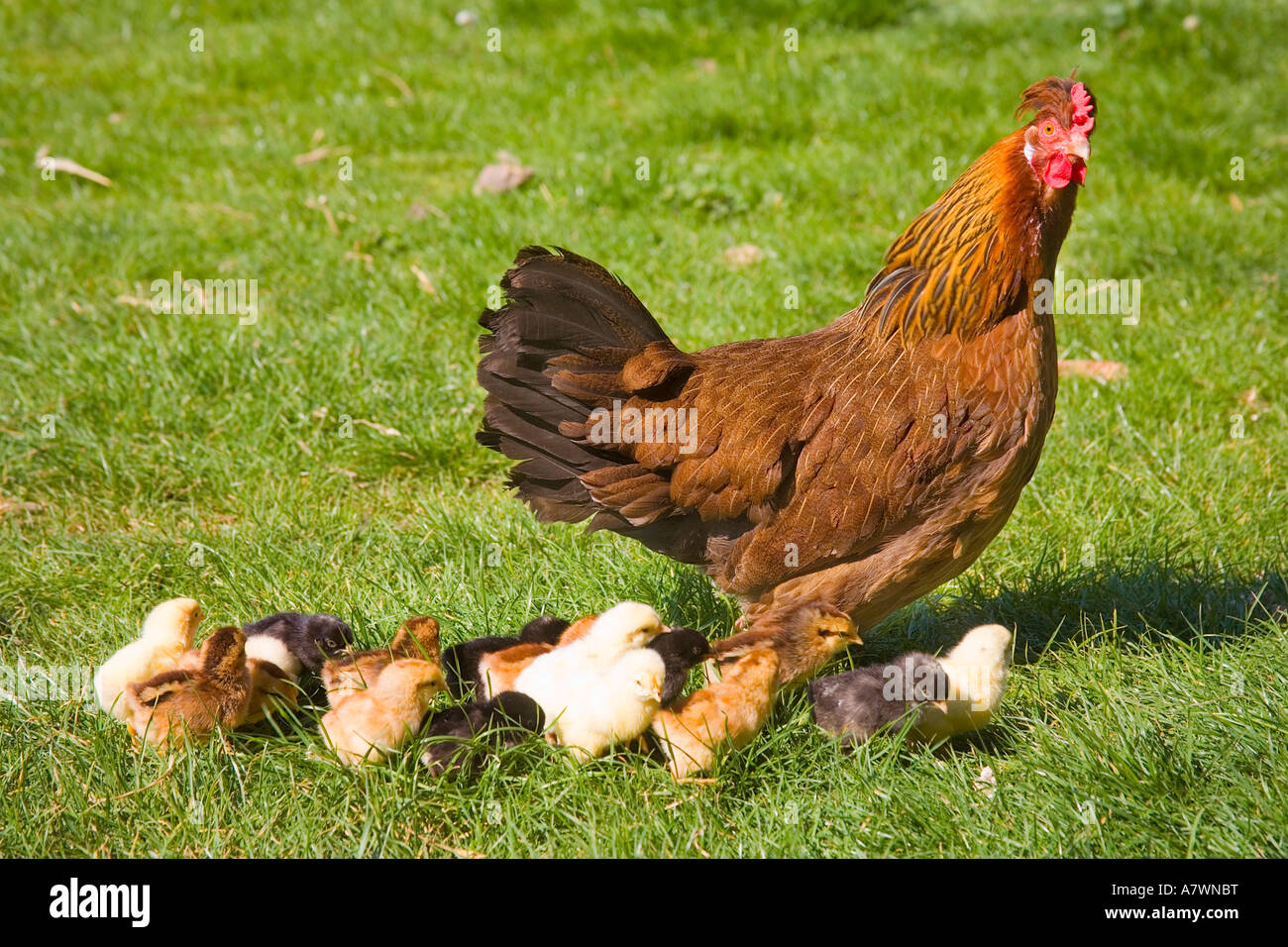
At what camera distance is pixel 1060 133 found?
3.12 meters

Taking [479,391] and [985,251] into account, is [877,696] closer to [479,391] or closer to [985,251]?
[985,251]

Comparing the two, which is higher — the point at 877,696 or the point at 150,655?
the point at 150,655

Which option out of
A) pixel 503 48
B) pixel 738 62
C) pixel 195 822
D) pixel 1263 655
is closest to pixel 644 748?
pixel 195 822

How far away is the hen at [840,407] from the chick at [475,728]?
2.27 feet

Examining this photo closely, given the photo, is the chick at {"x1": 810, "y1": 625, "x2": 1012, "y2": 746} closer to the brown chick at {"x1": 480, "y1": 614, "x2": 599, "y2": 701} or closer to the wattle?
the brown chick at {"x1": 480, "y1": 614, "x2": 599, "y2": 701}

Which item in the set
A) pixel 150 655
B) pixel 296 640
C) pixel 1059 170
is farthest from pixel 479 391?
pixel 1059 170

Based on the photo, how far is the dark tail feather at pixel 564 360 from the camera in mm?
3268

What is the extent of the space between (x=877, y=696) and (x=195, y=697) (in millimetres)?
1864

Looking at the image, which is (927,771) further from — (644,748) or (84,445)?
(84,445)

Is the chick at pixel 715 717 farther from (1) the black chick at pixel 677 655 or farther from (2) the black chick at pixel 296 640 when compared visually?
(2) the black chick at pixel 296 640

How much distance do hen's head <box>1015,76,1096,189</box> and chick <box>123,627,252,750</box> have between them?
105 inches

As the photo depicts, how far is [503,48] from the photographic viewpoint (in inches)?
370

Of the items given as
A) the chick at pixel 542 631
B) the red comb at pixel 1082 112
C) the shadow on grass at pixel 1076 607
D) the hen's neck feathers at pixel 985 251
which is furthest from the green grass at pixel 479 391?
the red comb at pixel 1082 112

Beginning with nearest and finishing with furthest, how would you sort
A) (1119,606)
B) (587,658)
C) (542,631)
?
(587,658)
(542,631)
(1119,606)
